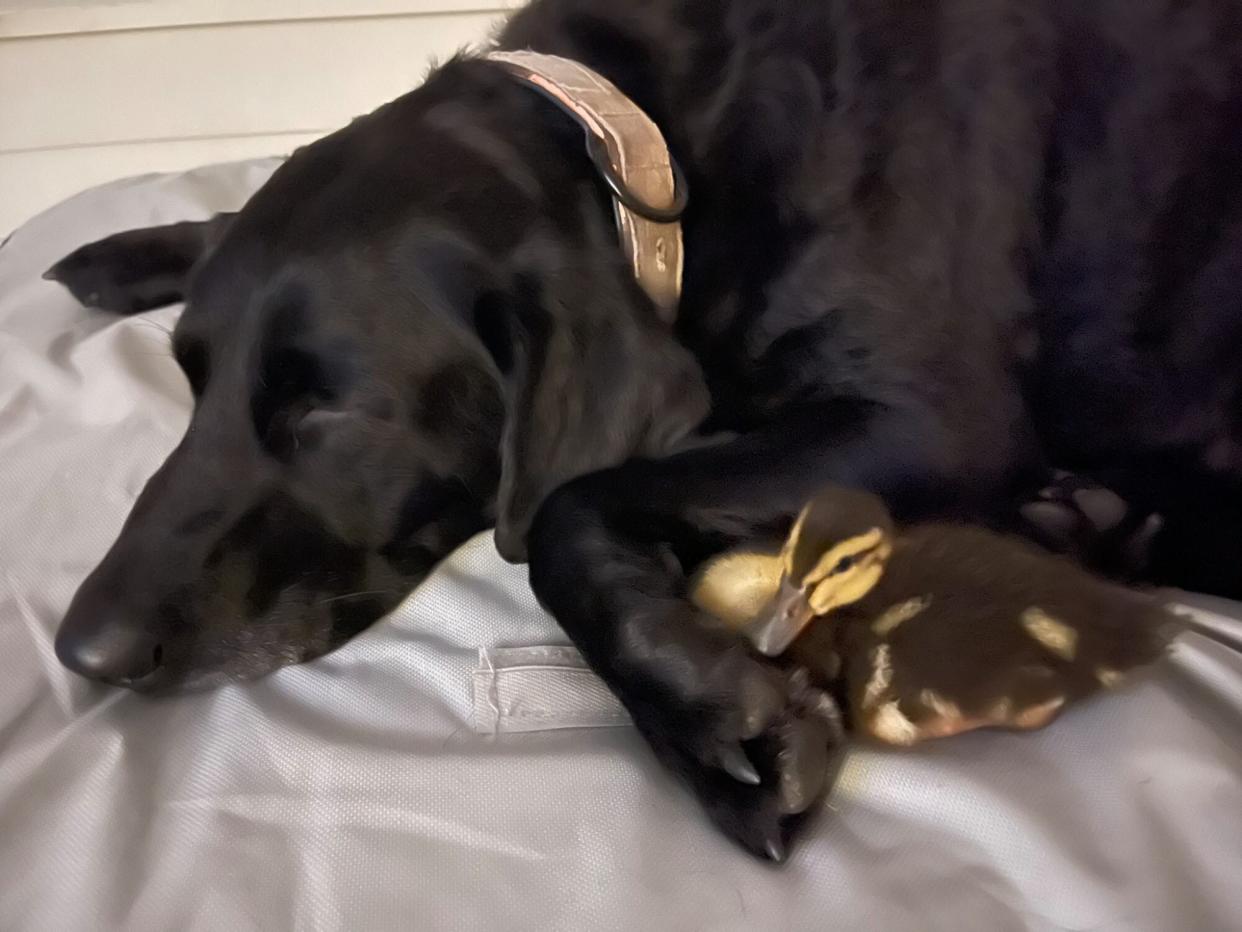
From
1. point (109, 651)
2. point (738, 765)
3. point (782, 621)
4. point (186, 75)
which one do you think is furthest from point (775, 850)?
point (186, 75)

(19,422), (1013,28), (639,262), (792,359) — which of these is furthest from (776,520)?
(19,422)

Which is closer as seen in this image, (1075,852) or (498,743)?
(1075,852)

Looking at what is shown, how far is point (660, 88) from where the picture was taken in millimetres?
1052

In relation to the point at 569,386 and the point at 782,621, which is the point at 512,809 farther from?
the point at 569,386

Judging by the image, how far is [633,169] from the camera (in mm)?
949

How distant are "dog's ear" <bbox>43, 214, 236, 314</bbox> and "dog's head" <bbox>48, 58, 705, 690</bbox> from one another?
1.79ft

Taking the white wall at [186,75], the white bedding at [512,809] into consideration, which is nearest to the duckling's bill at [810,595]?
the white bedding at [512,809]

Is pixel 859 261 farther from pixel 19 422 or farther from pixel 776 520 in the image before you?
pixel 19 422

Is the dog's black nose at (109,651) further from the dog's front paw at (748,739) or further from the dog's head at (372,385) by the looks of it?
the dog's front paw at (748,739)

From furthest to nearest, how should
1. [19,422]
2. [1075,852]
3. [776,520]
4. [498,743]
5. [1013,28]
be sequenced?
1. [19,422]
2. [1013,28]
3. [776,520]
4. [498,743]
5. [1075,852]

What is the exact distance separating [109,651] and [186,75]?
182cm

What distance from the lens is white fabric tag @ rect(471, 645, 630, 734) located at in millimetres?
825

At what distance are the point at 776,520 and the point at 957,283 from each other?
0.29 m

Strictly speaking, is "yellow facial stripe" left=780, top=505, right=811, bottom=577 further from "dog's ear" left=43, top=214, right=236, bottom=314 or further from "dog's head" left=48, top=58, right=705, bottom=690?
"dog's ear" left=43, top=214, right=236, bottom=314
